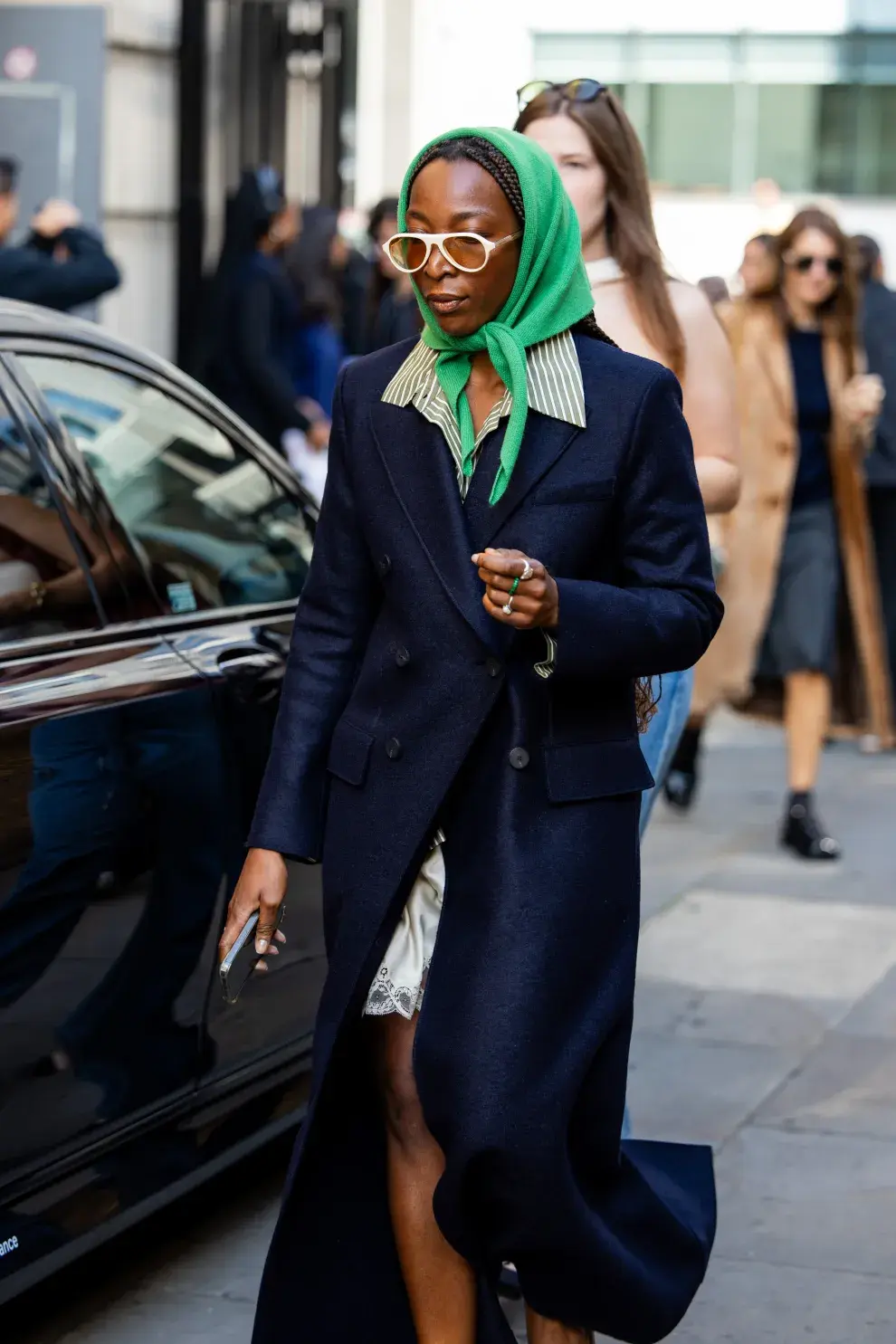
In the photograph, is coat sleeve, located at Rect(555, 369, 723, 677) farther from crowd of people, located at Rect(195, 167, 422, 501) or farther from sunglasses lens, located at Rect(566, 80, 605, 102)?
crowd of people, located at Rect(195, 167, 422, 501)

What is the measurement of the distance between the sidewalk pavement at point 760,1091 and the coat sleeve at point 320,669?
0.72 meters

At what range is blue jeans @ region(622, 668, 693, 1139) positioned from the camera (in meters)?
3.99

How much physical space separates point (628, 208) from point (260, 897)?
5.29 feet

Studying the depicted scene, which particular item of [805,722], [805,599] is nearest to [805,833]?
[805,722]

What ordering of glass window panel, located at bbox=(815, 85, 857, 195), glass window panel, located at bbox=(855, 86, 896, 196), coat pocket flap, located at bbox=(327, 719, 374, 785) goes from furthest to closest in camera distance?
glass window panel, located at bbox=(815, 85, 857, 195) → glass window panel, located at bbox=(855, 86, 896, 196) → coat pocket flap, located at bbox=(327, 719, 374, 785)

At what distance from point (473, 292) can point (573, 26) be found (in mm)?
38679

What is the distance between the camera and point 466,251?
2.88 meters

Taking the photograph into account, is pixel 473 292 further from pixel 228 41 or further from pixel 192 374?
pixel 228 41

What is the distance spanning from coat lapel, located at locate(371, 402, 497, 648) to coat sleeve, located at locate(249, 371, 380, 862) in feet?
0.31

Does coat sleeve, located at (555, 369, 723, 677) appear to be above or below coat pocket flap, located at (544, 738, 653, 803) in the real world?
above

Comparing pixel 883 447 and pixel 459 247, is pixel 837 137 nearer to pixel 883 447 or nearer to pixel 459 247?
pixel 883 447

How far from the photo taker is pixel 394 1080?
310 cm

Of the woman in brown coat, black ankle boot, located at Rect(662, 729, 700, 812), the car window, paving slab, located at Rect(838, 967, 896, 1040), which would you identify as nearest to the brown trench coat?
the woman in brown coat

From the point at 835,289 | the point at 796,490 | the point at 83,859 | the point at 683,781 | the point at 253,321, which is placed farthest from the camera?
the point at 253,321
